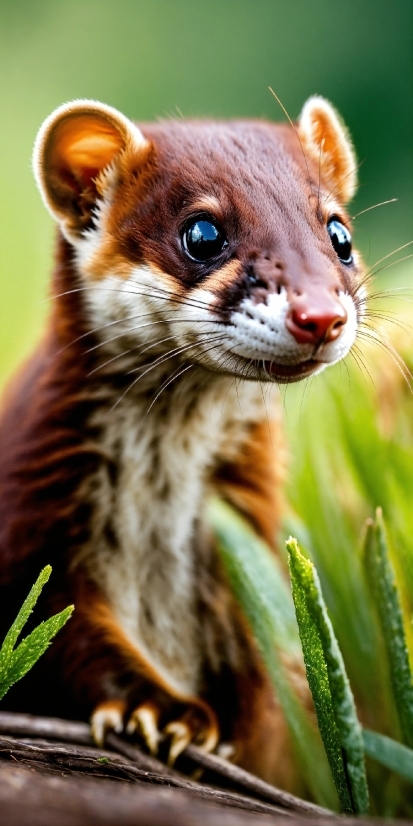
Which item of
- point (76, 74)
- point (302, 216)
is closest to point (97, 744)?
point (302, 216)

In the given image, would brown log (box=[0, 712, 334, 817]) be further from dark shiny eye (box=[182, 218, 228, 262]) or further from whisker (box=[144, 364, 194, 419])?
dark shiny eye (box=[182, 218, 228, 262])

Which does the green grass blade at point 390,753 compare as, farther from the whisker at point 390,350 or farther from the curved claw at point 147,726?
the whisker at point 390,350

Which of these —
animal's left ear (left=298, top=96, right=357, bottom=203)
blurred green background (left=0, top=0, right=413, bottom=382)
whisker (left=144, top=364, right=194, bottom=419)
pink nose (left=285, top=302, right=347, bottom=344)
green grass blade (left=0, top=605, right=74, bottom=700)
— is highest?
blurred green background (left=0, top=0, right=413, bottom=382)

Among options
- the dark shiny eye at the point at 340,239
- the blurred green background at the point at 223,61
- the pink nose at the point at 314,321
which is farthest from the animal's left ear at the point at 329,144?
the blurred green background at the point at 223,61

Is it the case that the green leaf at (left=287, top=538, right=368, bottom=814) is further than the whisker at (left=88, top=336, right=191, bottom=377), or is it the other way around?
the whisker at (left=88, top=336, right=191, bottom=377)

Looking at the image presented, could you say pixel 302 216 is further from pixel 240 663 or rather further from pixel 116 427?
pixel 240 663

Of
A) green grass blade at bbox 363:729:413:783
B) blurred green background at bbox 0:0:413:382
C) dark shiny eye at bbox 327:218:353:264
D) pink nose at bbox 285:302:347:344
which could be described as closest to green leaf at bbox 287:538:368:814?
green grass blade at bbox 363:729:413:783

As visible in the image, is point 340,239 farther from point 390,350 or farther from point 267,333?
point 267,333
